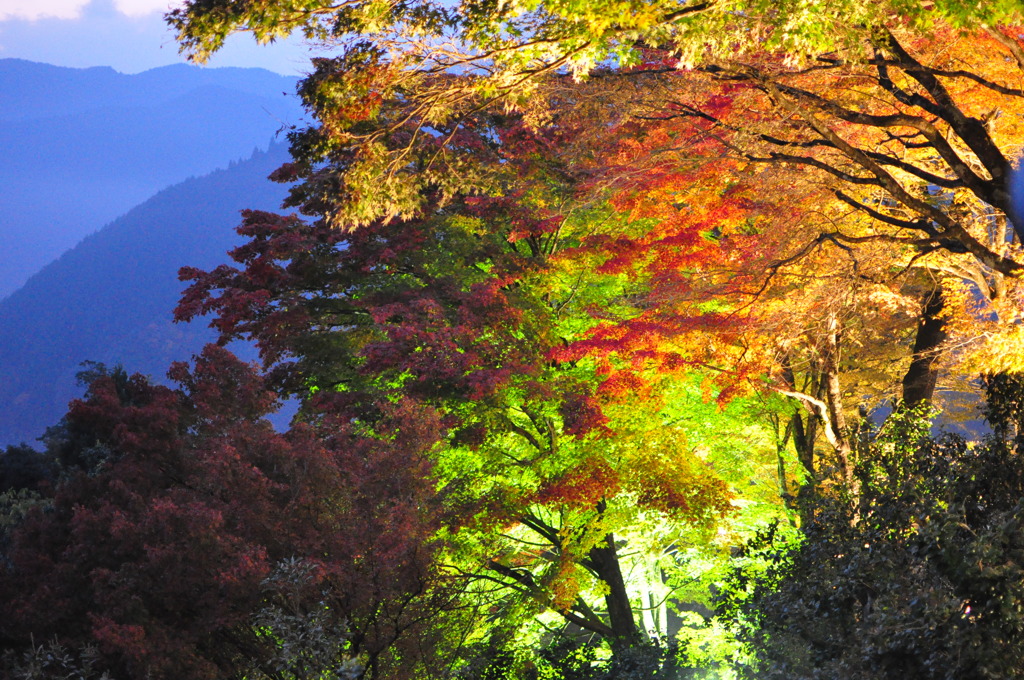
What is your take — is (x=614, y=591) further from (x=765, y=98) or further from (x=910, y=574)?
(x=910, y=574)

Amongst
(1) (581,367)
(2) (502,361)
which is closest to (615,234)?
(1) (581,367)

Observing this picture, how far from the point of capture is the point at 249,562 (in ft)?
22.4

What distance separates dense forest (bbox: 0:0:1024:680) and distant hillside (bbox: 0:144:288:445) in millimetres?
119251

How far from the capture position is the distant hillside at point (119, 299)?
429ft

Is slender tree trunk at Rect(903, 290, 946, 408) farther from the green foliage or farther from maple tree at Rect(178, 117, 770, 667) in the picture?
the green foliage

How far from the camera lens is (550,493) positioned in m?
10.4

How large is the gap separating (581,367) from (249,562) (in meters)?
5.89

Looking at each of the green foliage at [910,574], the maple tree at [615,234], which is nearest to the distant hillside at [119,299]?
the maple tree at [615,234]

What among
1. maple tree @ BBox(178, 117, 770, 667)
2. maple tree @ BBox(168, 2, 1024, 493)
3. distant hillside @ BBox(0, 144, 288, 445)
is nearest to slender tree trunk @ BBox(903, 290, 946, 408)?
maple tree @ BBox(168, 2, 1024, 493)

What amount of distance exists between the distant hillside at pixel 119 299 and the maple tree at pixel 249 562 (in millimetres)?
121547

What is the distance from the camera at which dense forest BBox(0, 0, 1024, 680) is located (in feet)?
19.4

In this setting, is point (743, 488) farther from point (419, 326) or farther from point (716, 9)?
point (716, 9)

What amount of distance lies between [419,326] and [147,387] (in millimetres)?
4365

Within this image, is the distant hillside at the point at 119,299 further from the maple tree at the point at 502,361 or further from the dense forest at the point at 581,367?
the dense forest at the point at 581,367
